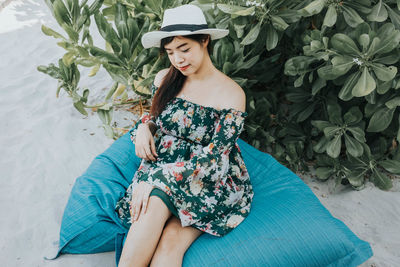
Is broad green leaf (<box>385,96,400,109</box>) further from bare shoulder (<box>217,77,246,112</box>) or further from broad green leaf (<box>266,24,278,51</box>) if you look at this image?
bare shoulder (<box>217,77,246,112</box>)

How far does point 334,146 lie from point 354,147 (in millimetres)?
116

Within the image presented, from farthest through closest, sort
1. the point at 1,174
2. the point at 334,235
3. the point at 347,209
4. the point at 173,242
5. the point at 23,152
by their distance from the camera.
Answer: the point at 23,152 → the point at 1,174 → the point at 347,209 → the point at 334,235 → the point at 173,242

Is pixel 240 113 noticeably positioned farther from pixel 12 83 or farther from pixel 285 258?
pixel 12 83

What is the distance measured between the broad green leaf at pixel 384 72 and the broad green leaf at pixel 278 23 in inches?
19.2

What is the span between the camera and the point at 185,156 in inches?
65.4

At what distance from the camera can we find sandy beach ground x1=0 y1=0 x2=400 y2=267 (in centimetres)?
183

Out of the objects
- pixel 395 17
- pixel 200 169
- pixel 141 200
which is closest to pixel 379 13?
pixel 395 17

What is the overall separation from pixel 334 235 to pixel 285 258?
0.26 meters

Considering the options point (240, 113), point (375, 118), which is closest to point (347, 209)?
point (375, 118)

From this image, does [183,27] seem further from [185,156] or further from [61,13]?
[61,13]

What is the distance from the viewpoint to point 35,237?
6.16 feet

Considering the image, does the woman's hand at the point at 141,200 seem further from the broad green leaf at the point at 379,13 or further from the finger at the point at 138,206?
the broad green leaf at the point at 379,13

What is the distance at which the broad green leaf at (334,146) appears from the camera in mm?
1988

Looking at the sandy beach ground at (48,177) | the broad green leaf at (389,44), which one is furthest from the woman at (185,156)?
the broad green leaf at (389,44)
